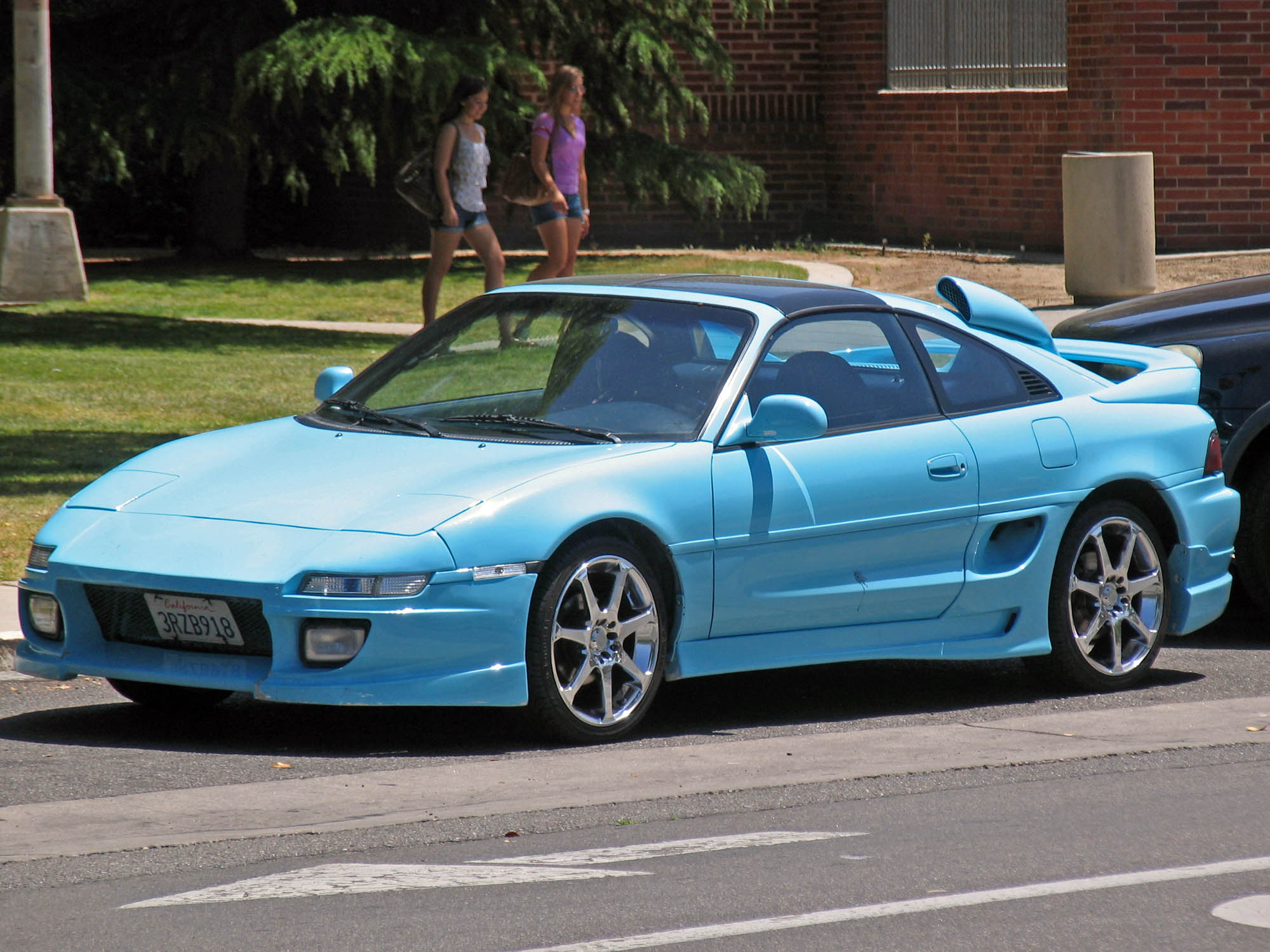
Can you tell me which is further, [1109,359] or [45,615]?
[1109,359]

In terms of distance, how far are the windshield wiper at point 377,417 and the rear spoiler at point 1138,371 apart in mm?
2413

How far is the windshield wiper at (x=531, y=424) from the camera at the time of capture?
6676 millimetres

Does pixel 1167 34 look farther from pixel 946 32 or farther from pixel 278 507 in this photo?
pixel 278 507

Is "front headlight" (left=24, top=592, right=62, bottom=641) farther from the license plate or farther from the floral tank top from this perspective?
the floral tank top

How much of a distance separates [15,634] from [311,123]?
15442 mm

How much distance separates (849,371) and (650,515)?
114cm

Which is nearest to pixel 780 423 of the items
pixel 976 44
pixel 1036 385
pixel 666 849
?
pixel 1036 385

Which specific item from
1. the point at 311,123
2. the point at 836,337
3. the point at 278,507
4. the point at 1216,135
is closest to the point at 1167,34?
the point at 1216,135

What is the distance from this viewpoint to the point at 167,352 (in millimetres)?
16109

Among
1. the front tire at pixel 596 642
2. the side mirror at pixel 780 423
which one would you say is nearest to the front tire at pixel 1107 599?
the side mirror at pixel 780 423

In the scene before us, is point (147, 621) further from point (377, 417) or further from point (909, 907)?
point (909, 907)

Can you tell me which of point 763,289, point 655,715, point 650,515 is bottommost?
point 655,715

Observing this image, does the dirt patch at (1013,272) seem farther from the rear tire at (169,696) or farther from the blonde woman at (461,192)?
the rear tire at (169,696)

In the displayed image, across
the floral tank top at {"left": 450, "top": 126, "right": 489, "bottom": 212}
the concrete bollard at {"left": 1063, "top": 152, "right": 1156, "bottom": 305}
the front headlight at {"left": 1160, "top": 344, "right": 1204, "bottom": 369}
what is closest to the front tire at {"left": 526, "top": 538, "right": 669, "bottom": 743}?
the front headlight at {"left": 1160, "top": 344, "right": 1204, "bottom": 369}
